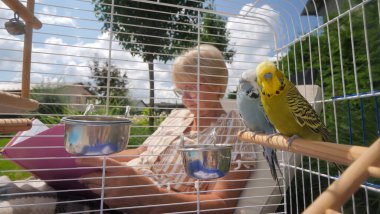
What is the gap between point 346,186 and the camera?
260 mm

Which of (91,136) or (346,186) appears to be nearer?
(346,186)

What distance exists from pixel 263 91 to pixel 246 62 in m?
0.32

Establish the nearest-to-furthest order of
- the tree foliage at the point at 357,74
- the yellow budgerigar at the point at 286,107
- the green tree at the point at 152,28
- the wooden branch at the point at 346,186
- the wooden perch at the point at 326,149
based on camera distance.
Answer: the wooden branch at the point at 346,186 < the wooden perch at the point at 326,149 < the yellow budgerigar at the point at 286,107 < the green tree at the point at 152,28 < the tree foliage at the point at 357,74

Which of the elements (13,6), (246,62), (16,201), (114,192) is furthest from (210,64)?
(16,201)

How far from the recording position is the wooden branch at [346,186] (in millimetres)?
247

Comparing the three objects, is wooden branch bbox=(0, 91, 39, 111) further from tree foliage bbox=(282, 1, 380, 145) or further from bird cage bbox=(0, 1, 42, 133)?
tree foliage bbox=(282, 1, 380, 145)

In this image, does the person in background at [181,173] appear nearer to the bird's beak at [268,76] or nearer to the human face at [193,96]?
the human face at [193,96]

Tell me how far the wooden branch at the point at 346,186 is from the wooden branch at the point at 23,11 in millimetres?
709

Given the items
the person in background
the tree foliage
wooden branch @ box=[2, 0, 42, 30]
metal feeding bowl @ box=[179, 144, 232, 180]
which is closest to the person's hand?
the person in background

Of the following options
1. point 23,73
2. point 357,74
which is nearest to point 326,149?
point 23,73

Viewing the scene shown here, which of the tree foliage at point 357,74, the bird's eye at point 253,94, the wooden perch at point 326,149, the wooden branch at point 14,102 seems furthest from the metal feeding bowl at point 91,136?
the tree foliage at point 357,74

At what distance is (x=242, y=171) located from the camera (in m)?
1.11

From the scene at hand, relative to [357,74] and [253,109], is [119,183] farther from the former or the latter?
[357,74]

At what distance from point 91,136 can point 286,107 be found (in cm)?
56
